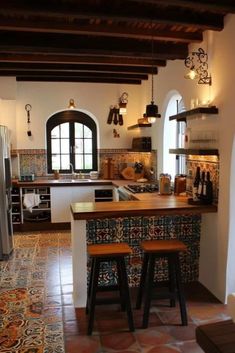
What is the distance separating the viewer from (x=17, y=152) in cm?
638

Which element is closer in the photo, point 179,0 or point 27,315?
point 179,0

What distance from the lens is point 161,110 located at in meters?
5.24

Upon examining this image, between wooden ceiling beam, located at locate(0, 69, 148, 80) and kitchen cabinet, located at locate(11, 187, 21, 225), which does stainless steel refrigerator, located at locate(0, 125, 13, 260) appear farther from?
wooden ceiling beam, located at locate(0, 69, 148, 80)

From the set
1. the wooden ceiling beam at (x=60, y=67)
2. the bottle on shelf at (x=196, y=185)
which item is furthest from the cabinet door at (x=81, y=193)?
the bottle on shelf at (x=196, y=185)

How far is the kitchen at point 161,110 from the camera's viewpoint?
126 inches

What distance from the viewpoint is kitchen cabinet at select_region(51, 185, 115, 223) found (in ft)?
19.9

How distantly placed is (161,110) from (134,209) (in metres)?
2.37

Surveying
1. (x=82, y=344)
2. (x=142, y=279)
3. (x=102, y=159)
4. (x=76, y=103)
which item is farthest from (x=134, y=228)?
(x=76, y=103)

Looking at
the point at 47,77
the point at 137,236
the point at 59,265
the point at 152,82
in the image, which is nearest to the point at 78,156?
the point at 47,77

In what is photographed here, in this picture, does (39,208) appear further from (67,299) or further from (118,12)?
(118,12)

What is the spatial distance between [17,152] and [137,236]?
3672 mm

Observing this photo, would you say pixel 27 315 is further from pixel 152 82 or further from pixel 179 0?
pixel 152 82

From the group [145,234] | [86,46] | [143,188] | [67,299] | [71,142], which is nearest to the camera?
[67,299]

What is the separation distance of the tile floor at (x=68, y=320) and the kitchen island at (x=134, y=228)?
0.91 feet
